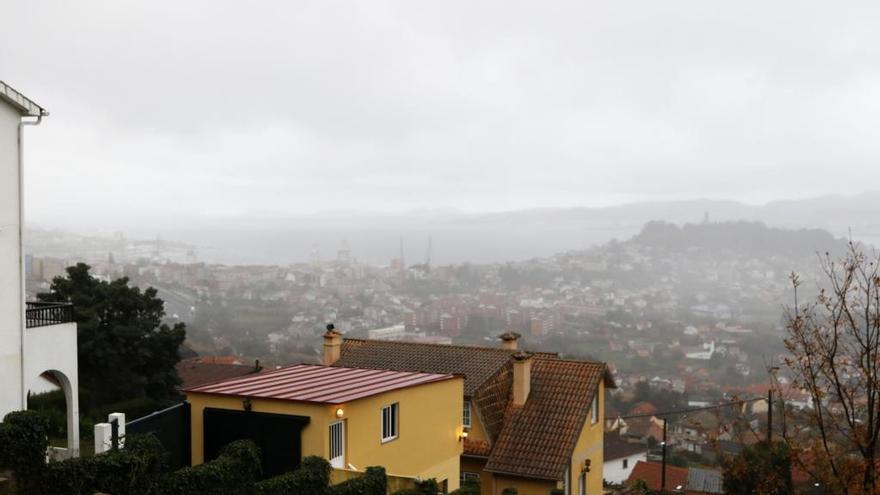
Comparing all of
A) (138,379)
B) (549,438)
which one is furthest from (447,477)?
(138,379)

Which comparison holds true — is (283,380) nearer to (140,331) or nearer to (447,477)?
(447,477)

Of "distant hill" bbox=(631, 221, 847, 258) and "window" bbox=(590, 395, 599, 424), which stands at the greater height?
"distant hill" bbox=(631, 221, 847, 258)

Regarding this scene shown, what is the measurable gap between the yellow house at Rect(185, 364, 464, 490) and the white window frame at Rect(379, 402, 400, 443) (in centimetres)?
2

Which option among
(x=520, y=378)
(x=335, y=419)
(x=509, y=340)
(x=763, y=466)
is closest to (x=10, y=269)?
(x=335, y=419)

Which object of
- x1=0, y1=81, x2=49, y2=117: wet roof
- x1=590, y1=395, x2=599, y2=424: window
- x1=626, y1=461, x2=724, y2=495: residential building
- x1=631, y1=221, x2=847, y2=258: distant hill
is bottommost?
x1=626, y1=461, x2=724, y2=495: residential building

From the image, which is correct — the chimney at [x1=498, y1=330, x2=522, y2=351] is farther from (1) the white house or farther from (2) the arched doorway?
(1) the white house

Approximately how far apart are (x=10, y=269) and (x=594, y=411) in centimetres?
1396

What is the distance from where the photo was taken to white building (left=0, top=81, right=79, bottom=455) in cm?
1555

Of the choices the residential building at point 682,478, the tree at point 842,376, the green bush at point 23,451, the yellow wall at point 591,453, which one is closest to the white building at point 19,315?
the green bush at point 23,451

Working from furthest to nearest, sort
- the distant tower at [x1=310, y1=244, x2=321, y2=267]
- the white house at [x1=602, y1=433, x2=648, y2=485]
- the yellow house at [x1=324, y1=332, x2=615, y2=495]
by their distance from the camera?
the distant tower at [x1=310, y1=244, x2=321, y2=267]
the white house at [x1=602, y1=433, x2=648, y2=485]
the yellow house at [x1=324, y1=332, x2=615, y2=495]

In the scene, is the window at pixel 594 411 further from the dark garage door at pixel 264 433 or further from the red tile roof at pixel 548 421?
the dark garage door at pixel 264 433

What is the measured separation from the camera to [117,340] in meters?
24.3

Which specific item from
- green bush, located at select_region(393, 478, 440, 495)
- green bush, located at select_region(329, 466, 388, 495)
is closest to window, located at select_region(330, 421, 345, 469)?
green bush, located at select_region(329, 466, 388, 495)

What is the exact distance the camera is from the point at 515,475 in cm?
1878
